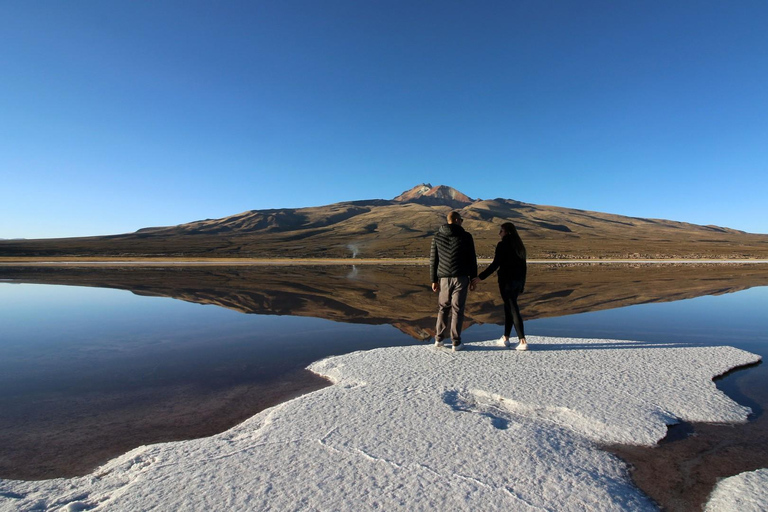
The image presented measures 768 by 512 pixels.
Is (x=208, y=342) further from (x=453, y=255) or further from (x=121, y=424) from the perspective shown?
(x=453, y=255)

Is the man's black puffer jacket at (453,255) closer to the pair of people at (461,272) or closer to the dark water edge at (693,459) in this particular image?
the pair of people at (461,272)

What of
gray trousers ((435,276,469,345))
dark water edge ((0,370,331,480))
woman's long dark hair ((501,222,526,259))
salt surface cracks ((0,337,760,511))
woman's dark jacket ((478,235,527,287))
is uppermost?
woman's long dark hair ((501,222,526,259))

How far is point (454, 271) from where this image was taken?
6551mm

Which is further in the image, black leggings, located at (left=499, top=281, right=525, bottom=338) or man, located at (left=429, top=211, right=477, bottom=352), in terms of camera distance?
black leggings, located at (left=499, top=281, right=525, bottom=338)

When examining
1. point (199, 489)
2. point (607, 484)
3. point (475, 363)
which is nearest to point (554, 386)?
point (475, 363)

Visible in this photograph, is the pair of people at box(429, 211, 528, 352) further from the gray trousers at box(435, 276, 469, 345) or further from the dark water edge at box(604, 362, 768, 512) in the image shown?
the dark water edge at box(604, 362, 768, 512)

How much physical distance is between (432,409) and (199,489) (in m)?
2.09

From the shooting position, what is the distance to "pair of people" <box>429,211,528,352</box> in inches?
257

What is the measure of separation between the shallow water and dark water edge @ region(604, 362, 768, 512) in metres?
0.05

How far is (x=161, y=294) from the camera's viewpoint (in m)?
15.3

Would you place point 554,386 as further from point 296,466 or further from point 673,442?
point 296,466

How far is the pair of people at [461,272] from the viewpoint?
21.4ft

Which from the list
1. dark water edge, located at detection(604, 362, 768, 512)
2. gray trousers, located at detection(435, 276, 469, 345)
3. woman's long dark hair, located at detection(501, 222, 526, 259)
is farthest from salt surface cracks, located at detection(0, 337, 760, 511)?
woman's long dark hair, located at detection(501, 222, 526, 259)

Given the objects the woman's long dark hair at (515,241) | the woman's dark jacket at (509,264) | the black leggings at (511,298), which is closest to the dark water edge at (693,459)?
the black leggings at (511,298)
